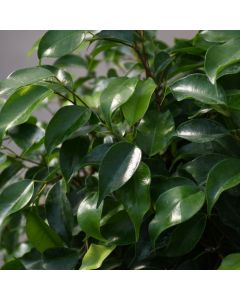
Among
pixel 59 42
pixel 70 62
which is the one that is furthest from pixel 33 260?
pixel 70 62

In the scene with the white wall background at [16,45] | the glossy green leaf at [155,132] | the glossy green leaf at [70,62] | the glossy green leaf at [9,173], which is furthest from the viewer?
the white wall background at [16,45]

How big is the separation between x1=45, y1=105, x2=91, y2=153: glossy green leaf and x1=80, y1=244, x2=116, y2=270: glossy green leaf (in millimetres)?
121

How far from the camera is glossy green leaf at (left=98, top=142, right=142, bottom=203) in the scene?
17.1 inches

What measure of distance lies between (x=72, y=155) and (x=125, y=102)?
0.08m

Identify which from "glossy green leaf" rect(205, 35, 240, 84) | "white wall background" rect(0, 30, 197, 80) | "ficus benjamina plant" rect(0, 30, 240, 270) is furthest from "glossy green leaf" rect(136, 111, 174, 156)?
"white wall background" rect(0, 30, 197, 80)

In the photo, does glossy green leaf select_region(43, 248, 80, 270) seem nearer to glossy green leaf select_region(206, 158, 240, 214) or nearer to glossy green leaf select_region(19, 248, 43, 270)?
glossy green leaf select_region(19, 248, 43, 270)

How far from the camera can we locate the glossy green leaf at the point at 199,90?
45cm

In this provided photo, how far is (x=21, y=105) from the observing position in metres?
0.50

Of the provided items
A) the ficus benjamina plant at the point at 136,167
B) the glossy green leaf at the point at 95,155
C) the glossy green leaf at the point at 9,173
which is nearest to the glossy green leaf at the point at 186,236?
the ficus benjamina plant at the point at 136,167

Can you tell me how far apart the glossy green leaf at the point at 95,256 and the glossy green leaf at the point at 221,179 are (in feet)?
0.47

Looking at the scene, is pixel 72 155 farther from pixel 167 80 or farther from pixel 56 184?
pixel 167 80

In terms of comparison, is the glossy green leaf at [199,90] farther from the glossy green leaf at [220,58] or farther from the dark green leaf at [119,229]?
the dark green leaf at [119,229]

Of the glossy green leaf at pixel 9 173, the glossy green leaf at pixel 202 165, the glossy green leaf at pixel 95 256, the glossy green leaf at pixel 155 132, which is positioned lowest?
the glossy green leaf at pixel 95 256

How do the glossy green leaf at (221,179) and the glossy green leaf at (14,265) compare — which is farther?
the glossy green leaf at (14,265)
